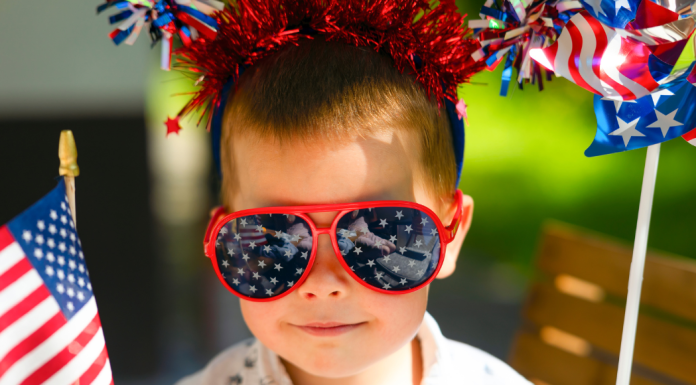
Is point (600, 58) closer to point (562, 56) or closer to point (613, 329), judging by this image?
point (562, 56)

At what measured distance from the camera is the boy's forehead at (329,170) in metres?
0.88

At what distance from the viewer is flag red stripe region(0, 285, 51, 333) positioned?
82cm

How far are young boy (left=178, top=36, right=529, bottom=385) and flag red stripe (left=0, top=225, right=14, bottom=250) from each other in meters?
0.31

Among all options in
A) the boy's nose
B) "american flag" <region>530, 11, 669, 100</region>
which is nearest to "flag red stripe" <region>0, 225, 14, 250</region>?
the boy's nose

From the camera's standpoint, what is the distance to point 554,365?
6.11ft

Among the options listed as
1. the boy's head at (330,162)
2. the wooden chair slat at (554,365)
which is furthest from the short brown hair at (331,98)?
the wooden chair slat at (554,365)

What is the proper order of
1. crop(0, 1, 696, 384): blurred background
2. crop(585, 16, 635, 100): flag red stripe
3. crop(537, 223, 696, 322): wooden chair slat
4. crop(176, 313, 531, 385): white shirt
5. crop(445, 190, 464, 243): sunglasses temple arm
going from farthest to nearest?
→ crop(0, 1, 696, 384): blurred background → crop(537, 223, 696, 322): wooden chair slat → crop(176, 313, 531, 385): white shirt → crop(445, 190, 464, 243): sunglasses temple arm → crop(585, 16, 635, 100): flag red stripe

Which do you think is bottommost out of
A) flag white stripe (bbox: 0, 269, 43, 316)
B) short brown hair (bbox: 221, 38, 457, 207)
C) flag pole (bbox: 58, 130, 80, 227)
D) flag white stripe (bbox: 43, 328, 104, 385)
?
flag white stripe (bbox: 43, 328, 104, 385)

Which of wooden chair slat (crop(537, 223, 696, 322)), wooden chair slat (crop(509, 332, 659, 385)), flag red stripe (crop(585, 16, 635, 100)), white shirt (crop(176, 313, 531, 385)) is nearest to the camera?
flag red stripe (crop(585, 16, 635, 100))

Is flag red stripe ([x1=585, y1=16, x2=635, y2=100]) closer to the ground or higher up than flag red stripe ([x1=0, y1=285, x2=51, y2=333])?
higher up

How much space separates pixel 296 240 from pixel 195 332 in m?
2.47

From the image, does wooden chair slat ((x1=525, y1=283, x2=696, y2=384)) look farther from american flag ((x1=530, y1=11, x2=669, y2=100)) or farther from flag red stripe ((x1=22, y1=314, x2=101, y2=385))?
flag red stripe ((x1=22, y1=314, x2=101, y2=385))

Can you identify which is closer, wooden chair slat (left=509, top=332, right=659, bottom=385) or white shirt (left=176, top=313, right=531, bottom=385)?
white shirt (left=176, top=313, right=531, bottom=385)

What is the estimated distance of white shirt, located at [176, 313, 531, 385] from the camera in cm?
116
